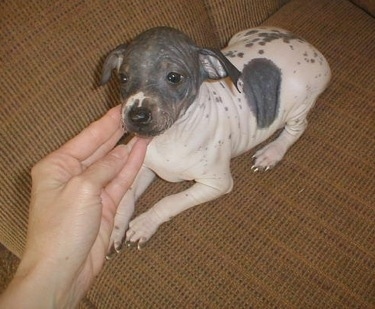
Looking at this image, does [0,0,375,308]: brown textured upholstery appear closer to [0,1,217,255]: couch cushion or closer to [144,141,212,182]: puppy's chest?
[0,1,217,255]: couch cushion

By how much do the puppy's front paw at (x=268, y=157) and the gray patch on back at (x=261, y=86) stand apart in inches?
5.9

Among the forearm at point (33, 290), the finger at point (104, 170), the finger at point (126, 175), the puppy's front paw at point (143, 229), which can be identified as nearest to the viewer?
the forearm at point (33, 290)

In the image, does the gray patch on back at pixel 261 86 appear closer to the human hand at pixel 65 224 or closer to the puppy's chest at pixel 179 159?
the puppy's chest at pixel 179 159

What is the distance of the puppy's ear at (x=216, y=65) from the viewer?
5.40 ft

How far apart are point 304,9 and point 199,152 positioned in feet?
4.61

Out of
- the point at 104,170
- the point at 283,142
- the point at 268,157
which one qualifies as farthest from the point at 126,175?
the point at 283,142

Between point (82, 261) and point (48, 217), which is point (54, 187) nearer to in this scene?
point (48, 217)

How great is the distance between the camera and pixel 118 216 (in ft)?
6.66

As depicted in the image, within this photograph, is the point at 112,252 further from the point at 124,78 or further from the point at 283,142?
the point at 283,142

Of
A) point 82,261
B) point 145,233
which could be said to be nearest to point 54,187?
point 82,261

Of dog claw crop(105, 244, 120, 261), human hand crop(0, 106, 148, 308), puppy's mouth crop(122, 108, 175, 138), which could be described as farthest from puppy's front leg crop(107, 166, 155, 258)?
puppy's mouth crop(122, 108, 175, 138)

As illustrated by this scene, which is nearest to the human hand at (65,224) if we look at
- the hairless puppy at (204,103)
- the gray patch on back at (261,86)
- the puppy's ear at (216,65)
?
the hairless puppy at (204,103)

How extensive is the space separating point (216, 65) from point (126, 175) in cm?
58

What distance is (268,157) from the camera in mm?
2143
